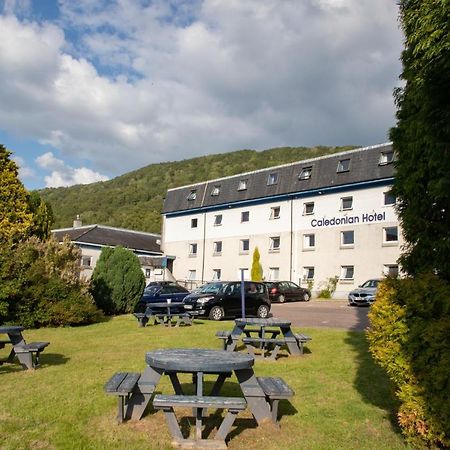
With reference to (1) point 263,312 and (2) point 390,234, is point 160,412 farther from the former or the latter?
(2) point 390,234

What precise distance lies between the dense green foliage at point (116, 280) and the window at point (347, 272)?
57.1ft

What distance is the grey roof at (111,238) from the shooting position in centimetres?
4056

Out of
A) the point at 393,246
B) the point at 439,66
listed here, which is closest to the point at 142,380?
the point at 439,66

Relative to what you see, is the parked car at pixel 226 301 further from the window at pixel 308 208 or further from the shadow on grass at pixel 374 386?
the window at pixel 308 208

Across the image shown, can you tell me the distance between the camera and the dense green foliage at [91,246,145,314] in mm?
18438

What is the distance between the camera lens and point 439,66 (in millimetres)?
5527

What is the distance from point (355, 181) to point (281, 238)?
7.35 metres

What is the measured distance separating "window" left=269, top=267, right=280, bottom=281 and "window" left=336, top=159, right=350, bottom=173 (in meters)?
8.86

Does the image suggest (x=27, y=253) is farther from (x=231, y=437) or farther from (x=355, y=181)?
(x=355, y=181)

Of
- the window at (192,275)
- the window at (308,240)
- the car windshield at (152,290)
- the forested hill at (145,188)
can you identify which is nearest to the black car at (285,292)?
the window at (308,240)

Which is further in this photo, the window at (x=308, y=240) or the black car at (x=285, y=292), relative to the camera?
the window at (x=308, y=240)

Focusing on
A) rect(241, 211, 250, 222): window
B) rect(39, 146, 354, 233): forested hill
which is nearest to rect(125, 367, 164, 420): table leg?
rect(241, 211, 250, 222): window

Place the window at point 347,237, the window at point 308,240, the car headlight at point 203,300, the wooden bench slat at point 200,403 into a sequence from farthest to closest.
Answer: the window at point 308,240
the window at point 347,237
the car headlight at point 203,300
the wooden bench slat at point 200,403

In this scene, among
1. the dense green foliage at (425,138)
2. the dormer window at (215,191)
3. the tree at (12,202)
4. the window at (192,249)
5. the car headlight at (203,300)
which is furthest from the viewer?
the window at (192,249)
